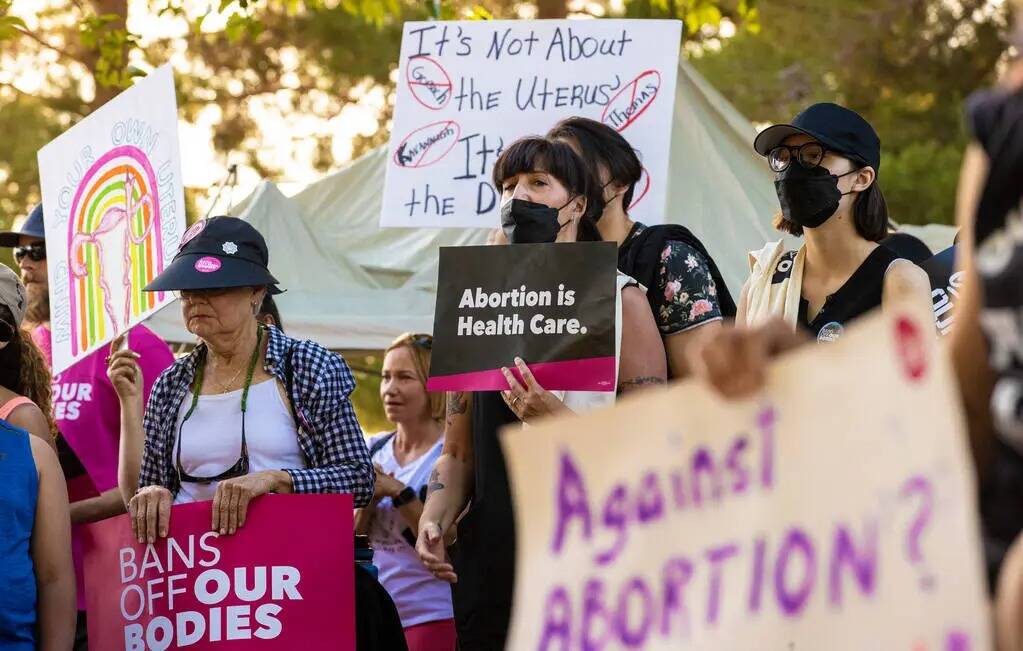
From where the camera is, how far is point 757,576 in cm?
212

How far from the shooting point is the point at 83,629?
5020mm

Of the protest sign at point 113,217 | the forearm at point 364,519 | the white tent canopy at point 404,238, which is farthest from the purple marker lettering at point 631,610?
the white tent canopy at point 404,238

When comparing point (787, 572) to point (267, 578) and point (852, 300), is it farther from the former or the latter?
point (267, 578)

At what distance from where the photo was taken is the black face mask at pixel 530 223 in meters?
4.30

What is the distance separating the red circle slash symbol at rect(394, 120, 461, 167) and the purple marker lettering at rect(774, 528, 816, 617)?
4.34 m

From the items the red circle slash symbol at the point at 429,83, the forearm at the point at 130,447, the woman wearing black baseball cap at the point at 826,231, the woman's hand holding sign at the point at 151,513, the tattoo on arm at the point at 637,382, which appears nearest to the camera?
the tattoo on arm at the point at 637,382

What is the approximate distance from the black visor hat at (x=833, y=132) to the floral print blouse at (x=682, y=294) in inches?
14.2

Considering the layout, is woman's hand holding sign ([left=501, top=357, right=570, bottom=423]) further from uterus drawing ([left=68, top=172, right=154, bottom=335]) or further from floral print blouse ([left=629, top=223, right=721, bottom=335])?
uterus drawing ([left=68, top=172, right=154, bottom=335])

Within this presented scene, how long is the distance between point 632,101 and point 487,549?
240cm

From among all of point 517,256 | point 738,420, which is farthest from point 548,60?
point 738,420

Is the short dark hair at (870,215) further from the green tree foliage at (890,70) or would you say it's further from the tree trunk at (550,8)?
the green tree foliage at (890,70)

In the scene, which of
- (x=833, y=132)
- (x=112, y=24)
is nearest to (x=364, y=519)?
(x=833, y=132)

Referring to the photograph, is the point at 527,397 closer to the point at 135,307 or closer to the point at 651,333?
the point at 651,333

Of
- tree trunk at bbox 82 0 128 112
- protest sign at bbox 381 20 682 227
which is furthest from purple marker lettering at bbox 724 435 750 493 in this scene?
tree trunk at bbox 82 0 128 112
